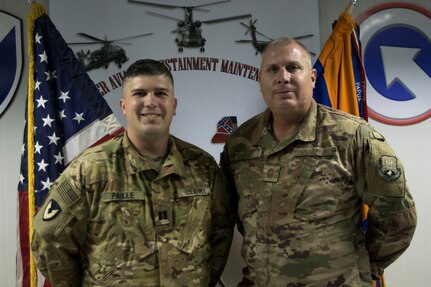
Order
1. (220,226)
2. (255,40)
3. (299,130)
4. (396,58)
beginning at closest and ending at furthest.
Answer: (299,130)
(220,226)
(255,40)
(396,58)

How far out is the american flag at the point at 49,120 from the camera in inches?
→ 73.7

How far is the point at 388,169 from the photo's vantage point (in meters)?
1.40

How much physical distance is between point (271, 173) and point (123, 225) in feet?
2.05

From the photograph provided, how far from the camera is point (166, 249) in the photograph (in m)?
1.44

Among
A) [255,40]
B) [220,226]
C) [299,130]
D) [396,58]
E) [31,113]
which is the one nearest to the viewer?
[299,130]

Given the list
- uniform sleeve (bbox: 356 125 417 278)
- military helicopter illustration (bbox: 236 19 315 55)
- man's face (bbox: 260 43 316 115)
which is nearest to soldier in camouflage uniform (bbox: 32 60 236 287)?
man's face (bbox: 260 43 316 115)

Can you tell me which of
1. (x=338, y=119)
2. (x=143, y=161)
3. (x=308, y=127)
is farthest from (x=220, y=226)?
(x=338, y=119)

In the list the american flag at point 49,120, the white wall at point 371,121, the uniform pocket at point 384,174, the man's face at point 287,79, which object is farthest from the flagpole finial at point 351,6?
the american flag at point 49,120

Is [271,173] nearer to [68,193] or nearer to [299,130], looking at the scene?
[299,130]

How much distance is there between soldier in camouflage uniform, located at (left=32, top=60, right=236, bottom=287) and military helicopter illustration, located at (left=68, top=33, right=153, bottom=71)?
1.89 ft

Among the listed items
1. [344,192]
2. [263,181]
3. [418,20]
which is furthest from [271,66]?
[418,20]

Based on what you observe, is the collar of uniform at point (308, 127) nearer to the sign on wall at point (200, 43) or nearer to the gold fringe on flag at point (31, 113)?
the sign on wall at point (200, 43)

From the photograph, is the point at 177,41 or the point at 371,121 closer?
the point at 177,41

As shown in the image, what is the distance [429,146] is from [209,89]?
4.68ft
